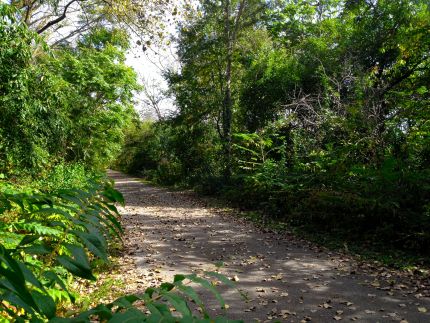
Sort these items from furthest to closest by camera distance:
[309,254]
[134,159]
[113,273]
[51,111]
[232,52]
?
[134,159] → [232,52] → [51,111] → [309,254] → [113,273]

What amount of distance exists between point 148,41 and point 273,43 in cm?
1073

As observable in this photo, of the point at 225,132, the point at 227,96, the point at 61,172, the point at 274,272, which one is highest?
the point at 227,96

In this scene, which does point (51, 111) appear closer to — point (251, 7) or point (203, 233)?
point (203, 233)

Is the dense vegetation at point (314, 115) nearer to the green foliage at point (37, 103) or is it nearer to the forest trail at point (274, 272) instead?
the forest trail at point (274, 272)

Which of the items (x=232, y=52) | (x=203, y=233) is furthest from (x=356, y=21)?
(x=203, y=233)

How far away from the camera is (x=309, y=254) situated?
24.0 ft

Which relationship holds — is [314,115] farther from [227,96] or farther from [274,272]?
[274,272]

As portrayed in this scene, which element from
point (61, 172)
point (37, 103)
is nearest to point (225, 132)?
point (61, 172)

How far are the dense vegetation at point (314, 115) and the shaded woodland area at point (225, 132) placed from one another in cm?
6

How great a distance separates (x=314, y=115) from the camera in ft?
41.0

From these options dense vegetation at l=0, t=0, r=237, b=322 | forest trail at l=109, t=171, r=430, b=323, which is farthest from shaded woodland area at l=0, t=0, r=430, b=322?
forest trail at l=109, t=171, r=430, b=323

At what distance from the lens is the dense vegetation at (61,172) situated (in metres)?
1.18

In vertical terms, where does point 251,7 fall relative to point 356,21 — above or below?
above

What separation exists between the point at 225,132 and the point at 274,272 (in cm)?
1173
